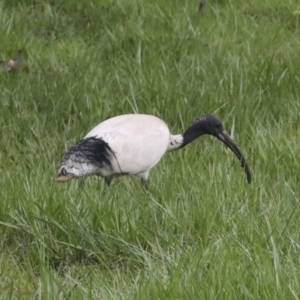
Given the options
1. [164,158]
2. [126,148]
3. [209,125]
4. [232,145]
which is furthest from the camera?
[164,158]

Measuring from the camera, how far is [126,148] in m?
4.23

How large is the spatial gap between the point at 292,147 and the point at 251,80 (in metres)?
1.09

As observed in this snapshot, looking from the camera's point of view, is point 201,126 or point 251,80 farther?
point 251,80

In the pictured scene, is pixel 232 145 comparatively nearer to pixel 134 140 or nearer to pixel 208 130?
pixel 208 130

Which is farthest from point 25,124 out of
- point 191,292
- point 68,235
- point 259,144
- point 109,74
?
point 191,292

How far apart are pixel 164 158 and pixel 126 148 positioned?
1.82 ft

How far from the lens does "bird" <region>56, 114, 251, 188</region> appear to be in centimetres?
404

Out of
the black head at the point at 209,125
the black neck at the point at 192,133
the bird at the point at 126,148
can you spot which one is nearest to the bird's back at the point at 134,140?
the bird at the point at 126,148

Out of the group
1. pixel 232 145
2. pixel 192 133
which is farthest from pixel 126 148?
pixel 232 145

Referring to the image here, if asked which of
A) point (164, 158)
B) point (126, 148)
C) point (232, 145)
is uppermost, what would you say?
point (126, 148)

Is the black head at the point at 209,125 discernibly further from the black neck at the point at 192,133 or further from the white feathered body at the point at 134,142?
the white feathered body at the point at 134,142

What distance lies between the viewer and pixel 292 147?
4.46 metres

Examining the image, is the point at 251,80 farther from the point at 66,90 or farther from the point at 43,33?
the point at 43,33

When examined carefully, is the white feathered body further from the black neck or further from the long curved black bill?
the long curved black bill
